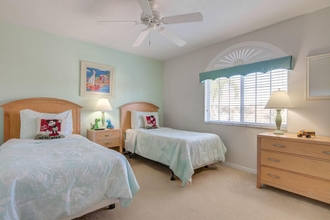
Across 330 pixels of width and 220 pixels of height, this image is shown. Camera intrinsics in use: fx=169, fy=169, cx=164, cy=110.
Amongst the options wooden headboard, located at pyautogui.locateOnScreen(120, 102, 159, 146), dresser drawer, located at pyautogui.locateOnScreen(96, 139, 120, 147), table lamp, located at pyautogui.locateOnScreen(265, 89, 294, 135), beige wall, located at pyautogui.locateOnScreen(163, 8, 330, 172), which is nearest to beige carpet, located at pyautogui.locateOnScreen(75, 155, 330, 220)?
beige wall, located at pyautogui.locateOnScreen(163, 8, 330, 172)

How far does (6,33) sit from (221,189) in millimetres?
4081

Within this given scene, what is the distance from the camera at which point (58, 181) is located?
1.39 meters

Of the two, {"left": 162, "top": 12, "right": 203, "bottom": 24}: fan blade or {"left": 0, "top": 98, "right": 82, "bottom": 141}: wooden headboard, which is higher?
{"left": 162, "top": 12, "right": 203, "bottom": 24}: fan blade

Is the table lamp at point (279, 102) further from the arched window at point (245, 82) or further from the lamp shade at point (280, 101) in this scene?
the arched window at point (245, 82)

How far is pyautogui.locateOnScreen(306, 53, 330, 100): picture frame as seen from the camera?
88.9 inches

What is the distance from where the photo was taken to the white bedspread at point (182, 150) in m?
2.51

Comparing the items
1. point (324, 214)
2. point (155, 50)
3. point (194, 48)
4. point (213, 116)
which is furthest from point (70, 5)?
point (324, 214)

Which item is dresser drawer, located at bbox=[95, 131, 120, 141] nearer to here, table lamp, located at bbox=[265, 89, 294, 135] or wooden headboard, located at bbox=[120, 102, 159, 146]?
wooden headboard, located at bbox=[120, 102, 159, 146]

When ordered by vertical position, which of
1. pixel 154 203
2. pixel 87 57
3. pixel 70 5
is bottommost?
pixel 154 203

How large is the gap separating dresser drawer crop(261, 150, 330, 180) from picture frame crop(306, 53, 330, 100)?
92 cm

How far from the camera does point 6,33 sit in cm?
271

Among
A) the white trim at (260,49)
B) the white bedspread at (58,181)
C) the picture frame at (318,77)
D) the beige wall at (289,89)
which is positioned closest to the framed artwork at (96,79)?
the beige wall at (289,89)

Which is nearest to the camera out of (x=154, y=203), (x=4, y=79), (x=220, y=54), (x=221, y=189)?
(x=154, y=203)

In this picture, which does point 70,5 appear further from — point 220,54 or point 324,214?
point 324,214
